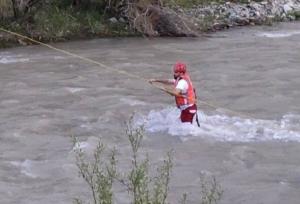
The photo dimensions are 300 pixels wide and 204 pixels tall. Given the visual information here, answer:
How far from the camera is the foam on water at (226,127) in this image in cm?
1210

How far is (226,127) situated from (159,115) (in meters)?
1.34

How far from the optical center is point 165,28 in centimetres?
2339

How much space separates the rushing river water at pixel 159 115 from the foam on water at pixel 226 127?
2cm

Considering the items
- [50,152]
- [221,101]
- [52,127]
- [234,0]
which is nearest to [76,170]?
[50,152]

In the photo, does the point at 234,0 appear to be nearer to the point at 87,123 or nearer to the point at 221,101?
the point at 221,101

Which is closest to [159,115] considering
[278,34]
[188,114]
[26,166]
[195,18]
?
[188,114]

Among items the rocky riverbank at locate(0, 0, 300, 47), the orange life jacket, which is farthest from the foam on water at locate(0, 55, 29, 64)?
the orange life jacket

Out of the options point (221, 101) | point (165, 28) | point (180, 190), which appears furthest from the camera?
point (165, 28)

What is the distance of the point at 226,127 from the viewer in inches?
501

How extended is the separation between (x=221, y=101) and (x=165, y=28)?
9.16 meters

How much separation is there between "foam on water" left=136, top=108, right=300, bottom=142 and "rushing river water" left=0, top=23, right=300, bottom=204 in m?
0.02

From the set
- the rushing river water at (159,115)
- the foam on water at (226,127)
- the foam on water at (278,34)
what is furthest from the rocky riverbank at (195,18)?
the foam on water at (226,127)

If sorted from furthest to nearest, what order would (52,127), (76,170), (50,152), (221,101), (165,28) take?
(165,28) < (221,101) < (52,127) < (50,152) < (76,170)

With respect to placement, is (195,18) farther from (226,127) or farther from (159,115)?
(226,127)
